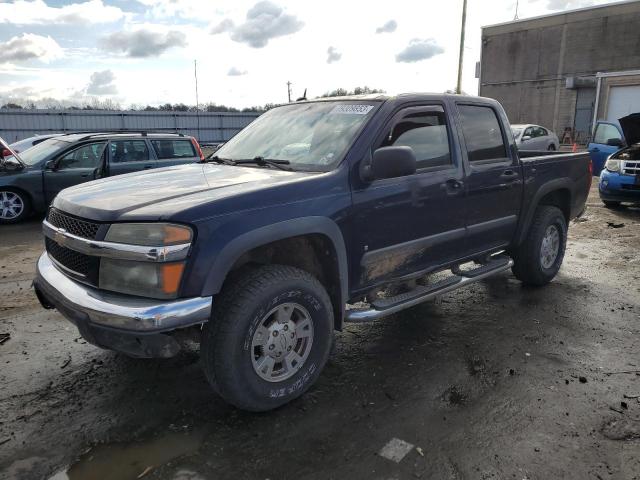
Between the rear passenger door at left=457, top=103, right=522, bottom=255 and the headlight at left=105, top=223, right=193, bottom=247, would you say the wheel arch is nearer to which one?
the headlight at left=105, top=223, right=193, bottom=247

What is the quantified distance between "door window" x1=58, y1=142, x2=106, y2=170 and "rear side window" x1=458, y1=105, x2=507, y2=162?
23.2ft

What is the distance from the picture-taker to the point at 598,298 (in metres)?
5.16

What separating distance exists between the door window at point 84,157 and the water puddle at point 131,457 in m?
7.42

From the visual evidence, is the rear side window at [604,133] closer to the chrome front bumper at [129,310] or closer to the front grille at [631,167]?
the front grille at [631,167]

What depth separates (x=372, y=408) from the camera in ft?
10.2

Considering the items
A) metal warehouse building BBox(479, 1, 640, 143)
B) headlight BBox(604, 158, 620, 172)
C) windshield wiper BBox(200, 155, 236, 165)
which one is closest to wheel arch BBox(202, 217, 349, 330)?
windshield wiper BBox(200, 155, 236, 165)

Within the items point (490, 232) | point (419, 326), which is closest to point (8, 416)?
point (419, 326)

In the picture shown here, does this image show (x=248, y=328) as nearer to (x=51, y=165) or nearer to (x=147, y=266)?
(x=147, y=266)

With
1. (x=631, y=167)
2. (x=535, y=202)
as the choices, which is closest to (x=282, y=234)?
(x=535, y=202)

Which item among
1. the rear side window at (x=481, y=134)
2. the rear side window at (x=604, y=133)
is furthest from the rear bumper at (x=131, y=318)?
the rear side window at (x=604, y=133)

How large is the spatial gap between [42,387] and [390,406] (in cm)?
234

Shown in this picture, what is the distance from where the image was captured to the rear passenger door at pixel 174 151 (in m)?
9.59

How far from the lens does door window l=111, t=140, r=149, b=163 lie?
9.15 meters

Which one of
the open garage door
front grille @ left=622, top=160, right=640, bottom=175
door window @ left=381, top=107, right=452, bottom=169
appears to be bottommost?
front grille @ left=622, top=160, right=640, bottom=175
